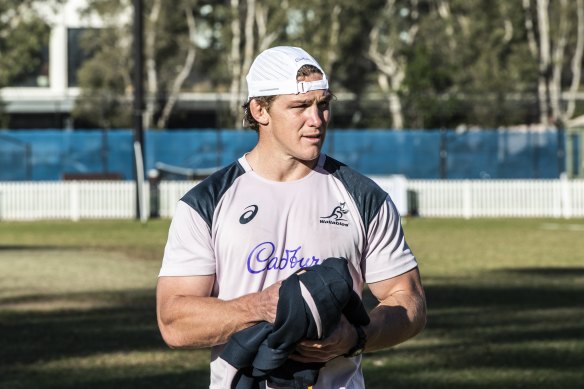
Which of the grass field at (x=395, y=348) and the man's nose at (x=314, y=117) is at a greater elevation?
the man's nose at (x=314, y=117)

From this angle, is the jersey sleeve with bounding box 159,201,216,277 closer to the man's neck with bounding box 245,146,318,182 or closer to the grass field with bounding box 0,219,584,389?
the man's neck with bounding box 245,146,318,182

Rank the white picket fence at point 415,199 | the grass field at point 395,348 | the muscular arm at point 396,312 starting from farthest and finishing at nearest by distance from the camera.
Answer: the white picket fence at point 415,199 → the grass field at point 395,348 → the muscular arm at point 396,312

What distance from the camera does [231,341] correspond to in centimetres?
435

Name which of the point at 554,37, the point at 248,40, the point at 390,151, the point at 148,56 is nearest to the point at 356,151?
the point at 390,151

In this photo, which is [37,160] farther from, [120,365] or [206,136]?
[120,365]

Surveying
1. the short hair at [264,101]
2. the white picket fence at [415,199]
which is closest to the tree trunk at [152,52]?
the white picket fence at [415,199]

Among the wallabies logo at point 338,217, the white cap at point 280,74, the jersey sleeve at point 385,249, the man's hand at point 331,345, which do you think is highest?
the white cap at point 280,74

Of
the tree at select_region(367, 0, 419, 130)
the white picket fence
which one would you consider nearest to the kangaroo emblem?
the white picket fence

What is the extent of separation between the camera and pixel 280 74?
4.52m

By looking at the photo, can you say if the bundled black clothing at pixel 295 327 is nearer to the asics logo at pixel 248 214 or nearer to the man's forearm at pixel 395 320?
the man's forearm at pixel 395 320

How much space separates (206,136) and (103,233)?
51.6 feet

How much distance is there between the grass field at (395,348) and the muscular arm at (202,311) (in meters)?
6.08

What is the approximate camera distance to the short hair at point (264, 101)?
14.8ft

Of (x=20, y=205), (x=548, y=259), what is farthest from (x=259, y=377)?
(x=20, y=205)
